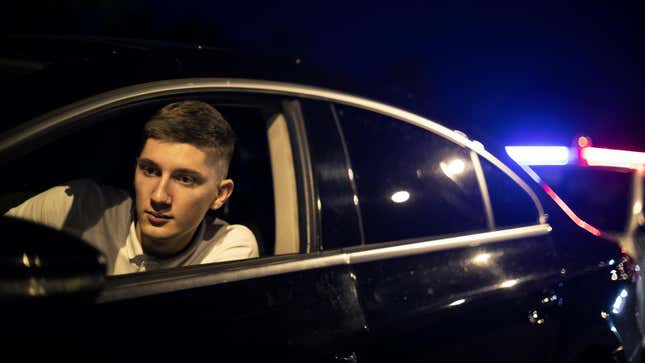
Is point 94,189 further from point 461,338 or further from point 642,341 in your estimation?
point 642,341

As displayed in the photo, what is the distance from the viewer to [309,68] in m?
2.00

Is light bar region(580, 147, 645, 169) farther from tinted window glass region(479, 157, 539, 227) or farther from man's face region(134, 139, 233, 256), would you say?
man's face region(134, 139, 233, 256)

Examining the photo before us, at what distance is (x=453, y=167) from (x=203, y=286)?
3.97ft

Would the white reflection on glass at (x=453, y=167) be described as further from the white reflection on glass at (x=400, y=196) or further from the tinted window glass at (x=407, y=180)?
the white reflection on glass at (x=400, y=196)

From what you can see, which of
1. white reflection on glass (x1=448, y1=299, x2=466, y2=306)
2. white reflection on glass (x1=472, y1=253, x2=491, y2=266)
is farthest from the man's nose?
white reflection on glass (x1=472, y1=253, x2=491, y2=266)

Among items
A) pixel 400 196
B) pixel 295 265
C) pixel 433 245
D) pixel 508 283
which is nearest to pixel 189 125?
pixel 295 265

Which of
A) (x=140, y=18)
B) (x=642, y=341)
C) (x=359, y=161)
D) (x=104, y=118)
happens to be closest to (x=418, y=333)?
(x=359, y=161)

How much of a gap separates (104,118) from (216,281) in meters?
0.49

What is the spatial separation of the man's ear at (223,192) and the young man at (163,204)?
18mm

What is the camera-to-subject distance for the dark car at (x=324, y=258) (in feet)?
3.97

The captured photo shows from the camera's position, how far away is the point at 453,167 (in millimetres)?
2258

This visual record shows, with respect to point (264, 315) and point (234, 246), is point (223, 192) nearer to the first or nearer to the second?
point (234, 246)

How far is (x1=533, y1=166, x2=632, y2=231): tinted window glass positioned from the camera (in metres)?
5.44

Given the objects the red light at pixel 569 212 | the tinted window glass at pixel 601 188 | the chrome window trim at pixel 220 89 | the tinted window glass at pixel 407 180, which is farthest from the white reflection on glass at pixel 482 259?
the tinted window glass at pixel 601 188
